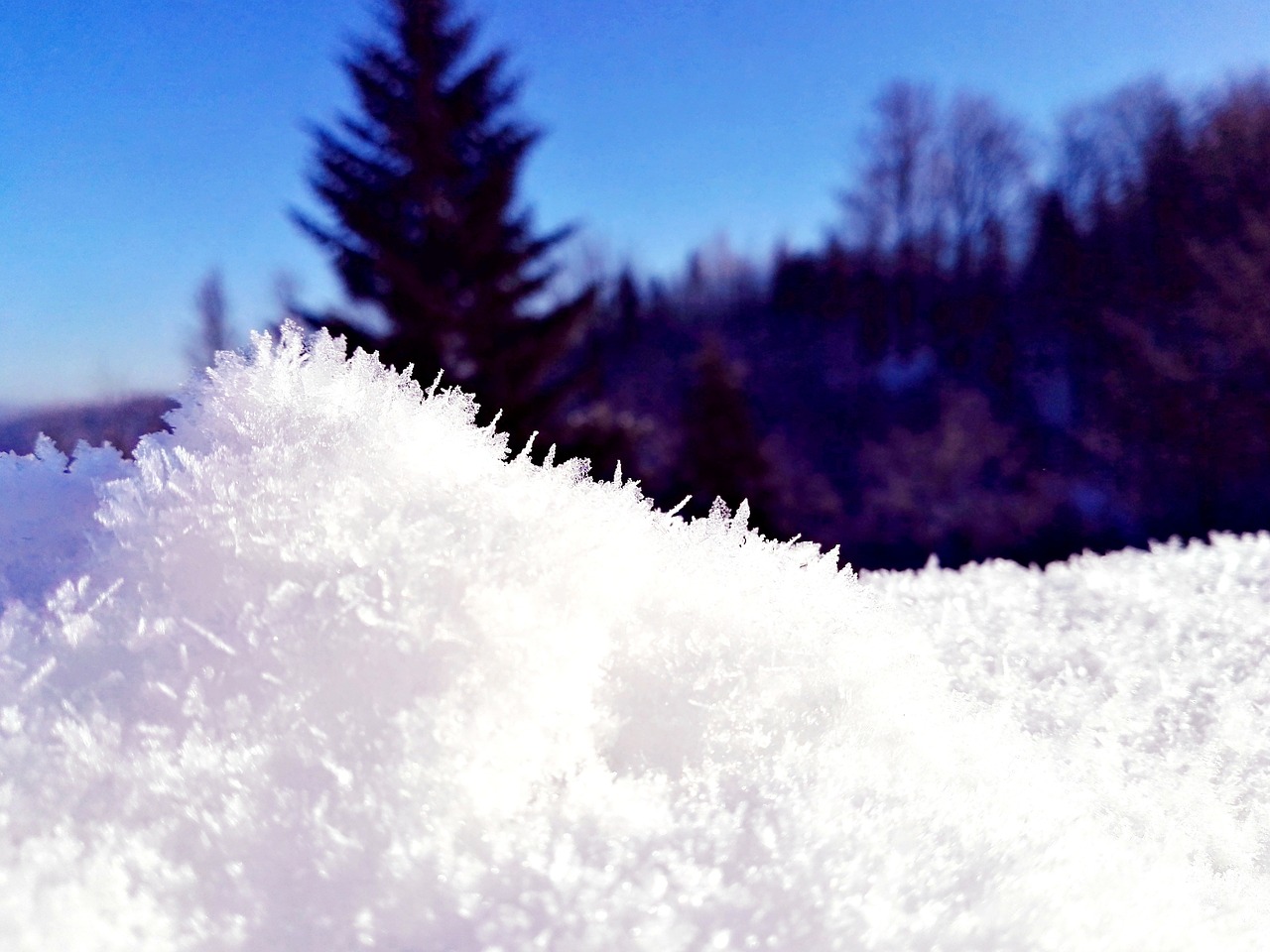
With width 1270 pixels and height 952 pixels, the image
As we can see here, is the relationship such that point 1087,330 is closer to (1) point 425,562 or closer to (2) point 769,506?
(2) point 769,506

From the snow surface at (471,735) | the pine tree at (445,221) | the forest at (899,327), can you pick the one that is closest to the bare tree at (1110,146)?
the forest at (899,327)

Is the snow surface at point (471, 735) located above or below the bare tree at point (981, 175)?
below

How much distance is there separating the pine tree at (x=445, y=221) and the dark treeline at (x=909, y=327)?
27 mm

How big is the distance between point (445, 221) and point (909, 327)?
1501 centimetres

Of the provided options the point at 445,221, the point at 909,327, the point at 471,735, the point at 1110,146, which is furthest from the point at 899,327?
the point at 471,735

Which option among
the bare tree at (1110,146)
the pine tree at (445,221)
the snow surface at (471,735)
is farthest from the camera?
the bare tree at (1110,146)

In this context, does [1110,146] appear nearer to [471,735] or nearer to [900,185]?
[900,185]

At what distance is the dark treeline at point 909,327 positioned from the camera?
8688 millimetres

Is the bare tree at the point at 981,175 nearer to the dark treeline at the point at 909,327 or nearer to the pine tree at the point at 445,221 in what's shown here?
the dark treeline at the point at 909,327

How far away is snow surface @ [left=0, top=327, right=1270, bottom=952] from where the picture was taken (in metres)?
0.51

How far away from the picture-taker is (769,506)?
1098 centimetres

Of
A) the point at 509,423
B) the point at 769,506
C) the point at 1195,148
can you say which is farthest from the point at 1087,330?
the point at 509,423

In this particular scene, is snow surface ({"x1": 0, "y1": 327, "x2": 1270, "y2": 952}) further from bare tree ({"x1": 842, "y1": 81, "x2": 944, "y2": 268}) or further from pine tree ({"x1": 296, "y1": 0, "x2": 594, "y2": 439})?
bare tree ({"x1": 842, "y1": 81, "x2": 944, "y2": 268})

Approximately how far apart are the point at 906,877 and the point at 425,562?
0.40 m
